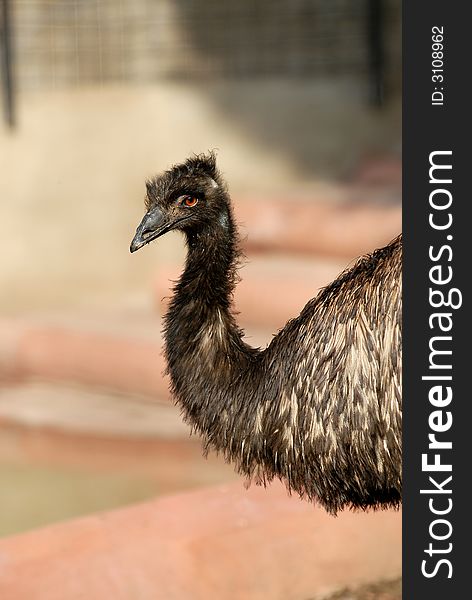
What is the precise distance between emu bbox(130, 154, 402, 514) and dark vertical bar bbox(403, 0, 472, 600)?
110 mm

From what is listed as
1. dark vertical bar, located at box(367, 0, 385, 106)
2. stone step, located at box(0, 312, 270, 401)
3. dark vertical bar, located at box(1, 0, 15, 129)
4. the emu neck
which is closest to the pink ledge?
the emu neck

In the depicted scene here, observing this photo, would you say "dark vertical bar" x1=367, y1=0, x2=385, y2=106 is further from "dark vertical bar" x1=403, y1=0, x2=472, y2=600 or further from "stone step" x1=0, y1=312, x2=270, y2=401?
"dark vertical bar" x1=403, y1=0, x2=472, y2=600

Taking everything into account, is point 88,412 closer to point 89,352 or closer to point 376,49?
point 89,352

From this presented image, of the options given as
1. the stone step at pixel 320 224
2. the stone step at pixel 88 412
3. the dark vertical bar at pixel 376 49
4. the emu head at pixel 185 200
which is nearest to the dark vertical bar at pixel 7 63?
the stone step at pixel 320 224

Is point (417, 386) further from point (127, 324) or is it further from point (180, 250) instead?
point (180, 250)

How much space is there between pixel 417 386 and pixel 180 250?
20.6 ft

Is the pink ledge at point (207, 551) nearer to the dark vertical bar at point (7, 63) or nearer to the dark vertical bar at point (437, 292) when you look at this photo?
the dark vertical bar at point (437, 292)

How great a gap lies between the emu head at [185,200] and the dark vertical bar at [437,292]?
593mm

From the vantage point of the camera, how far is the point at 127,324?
7516 mm

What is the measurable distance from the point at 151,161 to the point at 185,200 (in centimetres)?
590

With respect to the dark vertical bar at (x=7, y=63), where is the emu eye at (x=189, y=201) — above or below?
below

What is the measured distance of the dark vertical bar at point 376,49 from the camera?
30.5 feet

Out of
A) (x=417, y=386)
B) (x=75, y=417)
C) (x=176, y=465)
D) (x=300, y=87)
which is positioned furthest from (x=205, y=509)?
(x=300, y=87)

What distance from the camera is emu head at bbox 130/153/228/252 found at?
3166mm
